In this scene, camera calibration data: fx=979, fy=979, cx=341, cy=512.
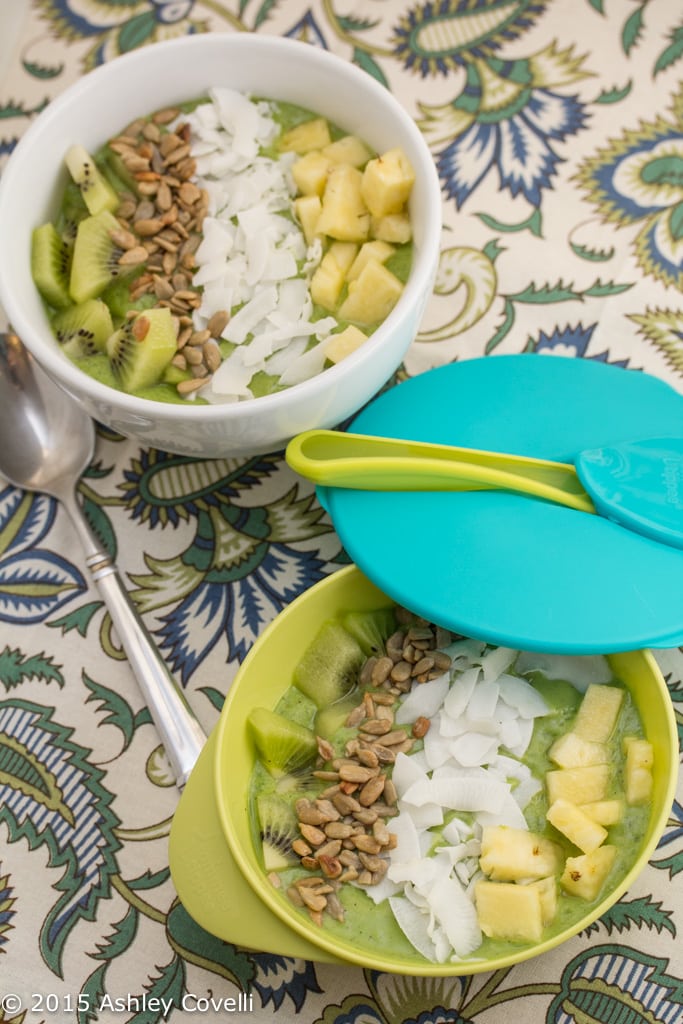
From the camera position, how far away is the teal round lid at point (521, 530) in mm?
1029

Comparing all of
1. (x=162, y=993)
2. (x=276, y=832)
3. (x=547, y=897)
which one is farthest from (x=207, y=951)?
(x=547, y=897)

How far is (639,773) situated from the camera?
1.01 metres

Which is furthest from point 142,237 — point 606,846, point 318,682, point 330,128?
point 606,846

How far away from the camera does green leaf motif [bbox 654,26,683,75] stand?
1455 mm

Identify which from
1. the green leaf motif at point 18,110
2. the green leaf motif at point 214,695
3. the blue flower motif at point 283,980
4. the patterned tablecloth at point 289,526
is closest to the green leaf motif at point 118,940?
the patterned tablecloth at point 289,526

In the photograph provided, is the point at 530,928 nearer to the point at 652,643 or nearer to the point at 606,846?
the point at 606,846

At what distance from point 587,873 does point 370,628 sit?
346 mm

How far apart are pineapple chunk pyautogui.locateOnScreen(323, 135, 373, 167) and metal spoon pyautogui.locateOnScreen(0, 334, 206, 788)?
1.48 feet

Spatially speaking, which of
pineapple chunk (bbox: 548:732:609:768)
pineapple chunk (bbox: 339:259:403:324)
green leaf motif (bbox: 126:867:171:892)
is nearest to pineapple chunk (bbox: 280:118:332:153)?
pineapple chunk (bbox: 339:259:403:324)

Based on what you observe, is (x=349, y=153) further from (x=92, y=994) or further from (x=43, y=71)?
(x=92, y=994)

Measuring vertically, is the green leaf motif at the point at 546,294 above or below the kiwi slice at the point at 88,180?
below

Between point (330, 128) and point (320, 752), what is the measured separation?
794mm

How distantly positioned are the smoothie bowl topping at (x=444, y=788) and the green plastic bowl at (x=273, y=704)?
0.6 inches

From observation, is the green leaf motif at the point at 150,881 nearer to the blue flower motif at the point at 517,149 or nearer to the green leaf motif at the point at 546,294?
the green leaf motif at the point at 546,294
